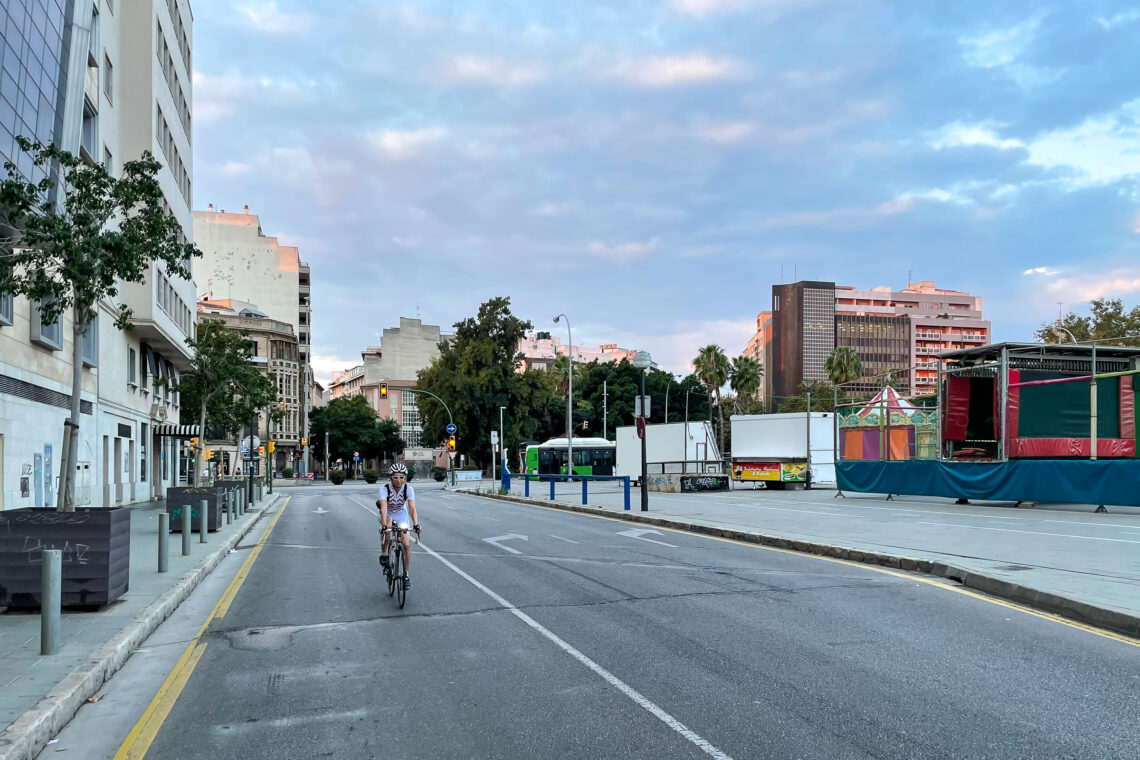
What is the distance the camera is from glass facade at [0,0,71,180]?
16.4 metres

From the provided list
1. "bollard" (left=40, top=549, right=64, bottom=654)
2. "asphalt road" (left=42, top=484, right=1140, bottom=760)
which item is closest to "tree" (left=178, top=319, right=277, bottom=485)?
"asphalt road" (left=42, top=484, right=1140, bottom=760)

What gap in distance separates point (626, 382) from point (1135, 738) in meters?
93.0

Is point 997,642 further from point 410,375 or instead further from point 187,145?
point 410,375

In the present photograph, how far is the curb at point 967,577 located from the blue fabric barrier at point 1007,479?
10.7 m

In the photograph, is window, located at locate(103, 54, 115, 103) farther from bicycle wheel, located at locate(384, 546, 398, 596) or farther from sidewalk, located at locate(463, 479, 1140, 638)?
bicycle wheel, located at locate(384, 546, 398, 596)

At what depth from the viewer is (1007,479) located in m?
24.1

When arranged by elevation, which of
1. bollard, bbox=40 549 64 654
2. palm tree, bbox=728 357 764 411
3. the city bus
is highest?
palm tree, bbox=728 357 764 411

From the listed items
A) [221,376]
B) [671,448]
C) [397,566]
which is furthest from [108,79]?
[671,448]

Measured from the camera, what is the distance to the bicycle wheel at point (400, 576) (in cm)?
992

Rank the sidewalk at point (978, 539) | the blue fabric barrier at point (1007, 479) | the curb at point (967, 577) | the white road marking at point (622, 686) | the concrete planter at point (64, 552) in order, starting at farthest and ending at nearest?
1. the blue fabric barrier at point (1007, 479)
2. the sidewalk at point (978, 539)
3. the concrete planter at point (64, 552)
4. the curb at point (967, 577)
5. the white road marking at point (622, 686)

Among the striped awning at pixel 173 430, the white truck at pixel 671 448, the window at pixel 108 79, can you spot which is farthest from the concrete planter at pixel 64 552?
the striped awning at pixel 173 430

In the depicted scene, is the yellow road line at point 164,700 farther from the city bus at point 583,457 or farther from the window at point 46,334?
the city bus at point 583,457

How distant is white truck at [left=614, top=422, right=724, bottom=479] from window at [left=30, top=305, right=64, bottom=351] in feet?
75.4

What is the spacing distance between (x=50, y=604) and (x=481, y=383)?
215ft
